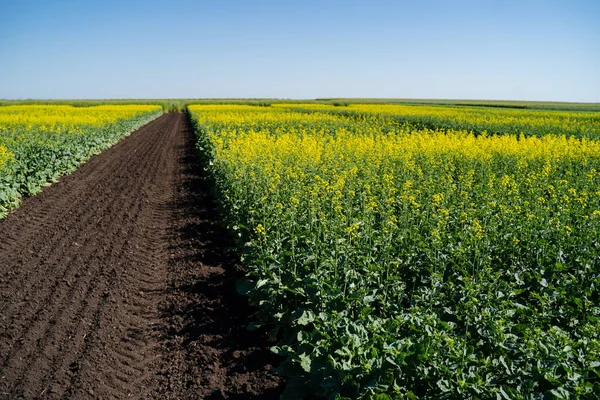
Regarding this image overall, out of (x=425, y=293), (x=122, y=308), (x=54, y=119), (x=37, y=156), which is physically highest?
(x=54, y=119)

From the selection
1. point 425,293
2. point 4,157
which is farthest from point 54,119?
point 425,293

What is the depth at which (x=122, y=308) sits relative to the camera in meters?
7.23

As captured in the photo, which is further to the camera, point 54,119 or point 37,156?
point 54,119

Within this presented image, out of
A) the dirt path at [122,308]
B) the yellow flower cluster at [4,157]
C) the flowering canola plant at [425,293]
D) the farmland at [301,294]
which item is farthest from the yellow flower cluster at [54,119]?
the flowering canola plant at [425,293]

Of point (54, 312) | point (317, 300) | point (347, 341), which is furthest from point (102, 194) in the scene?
point (347, 341)

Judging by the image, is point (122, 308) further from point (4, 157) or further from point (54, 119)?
point (54, 119)

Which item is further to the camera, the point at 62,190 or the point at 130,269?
the point at 62,190

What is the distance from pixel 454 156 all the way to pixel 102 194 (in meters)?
12.3

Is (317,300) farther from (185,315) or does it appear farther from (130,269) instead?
(130,269)

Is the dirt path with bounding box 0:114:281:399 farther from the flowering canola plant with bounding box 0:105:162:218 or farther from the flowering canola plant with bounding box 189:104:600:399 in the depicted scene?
the flowering canola plant with bounding box 0:105:162:218

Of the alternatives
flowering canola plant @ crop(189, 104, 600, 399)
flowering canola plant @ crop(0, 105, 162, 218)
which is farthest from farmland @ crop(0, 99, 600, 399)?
flowering canola plant @ crop(0, 105, 162, 218)

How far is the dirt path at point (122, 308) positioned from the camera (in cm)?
549

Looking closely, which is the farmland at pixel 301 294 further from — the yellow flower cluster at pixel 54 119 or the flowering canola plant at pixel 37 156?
the yellow flower cluster at pixel 54 119

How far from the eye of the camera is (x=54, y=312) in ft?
22.9
